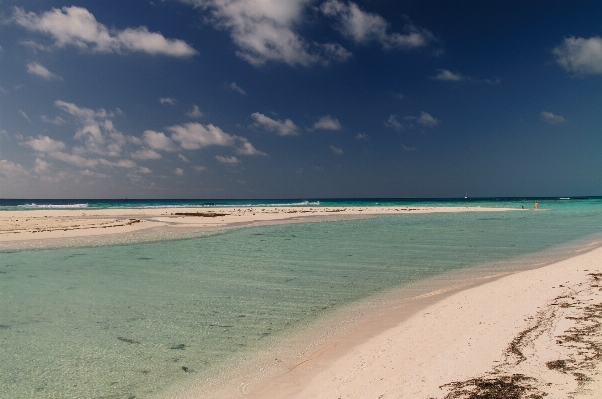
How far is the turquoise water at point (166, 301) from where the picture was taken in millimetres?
5773

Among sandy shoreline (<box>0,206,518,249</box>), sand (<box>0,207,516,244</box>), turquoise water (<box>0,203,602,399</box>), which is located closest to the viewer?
turquoise water (<box>0,203,602,399</box>)

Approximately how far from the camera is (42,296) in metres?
10.1

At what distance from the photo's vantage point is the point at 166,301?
9531 millimetres

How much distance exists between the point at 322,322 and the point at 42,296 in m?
8.04

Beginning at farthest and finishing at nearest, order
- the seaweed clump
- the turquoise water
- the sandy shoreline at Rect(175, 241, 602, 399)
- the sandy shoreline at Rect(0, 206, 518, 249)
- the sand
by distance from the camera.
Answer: the sand, the sandy shoreline at Rect(0, 206, 518, 249), the turquoise water, the sandy shoreline at Rect(175, 241, 602, 399), the seaweed clump

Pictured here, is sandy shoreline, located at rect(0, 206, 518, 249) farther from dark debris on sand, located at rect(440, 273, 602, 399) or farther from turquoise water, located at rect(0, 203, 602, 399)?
dark debris on sand, located at rect(440, 273, 602, 399)

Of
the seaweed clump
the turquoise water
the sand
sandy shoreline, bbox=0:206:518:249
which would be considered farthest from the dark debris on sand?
sandy shoreline, bbox=0:206:518:249

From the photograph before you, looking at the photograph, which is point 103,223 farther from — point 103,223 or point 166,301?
point 166,301

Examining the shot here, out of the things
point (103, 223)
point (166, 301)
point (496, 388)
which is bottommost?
point (166, 301)

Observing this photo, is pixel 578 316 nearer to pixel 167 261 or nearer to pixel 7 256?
pixel 167 261

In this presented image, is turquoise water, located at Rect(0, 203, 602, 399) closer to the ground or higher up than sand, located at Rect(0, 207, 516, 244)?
closer to the ground

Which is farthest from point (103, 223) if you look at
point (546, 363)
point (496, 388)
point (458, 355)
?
point (546, 363)

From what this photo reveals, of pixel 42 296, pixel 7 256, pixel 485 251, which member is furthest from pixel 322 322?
pixel 7 256

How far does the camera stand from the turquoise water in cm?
577
